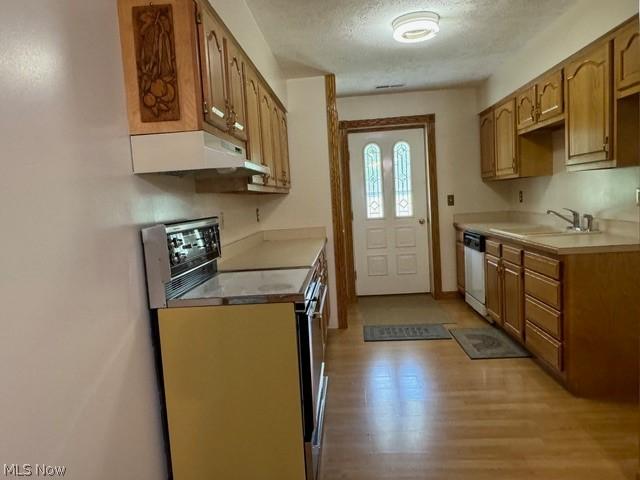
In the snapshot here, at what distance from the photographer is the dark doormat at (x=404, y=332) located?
3756 mm

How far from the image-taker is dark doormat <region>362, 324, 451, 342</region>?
3.76 m

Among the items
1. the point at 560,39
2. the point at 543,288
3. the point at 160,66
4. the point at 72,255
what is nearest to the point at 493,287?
the point at 543,288

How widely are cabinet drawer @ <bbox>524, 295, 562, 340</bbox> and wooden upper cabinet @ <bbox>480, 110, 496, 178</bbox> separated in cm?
185

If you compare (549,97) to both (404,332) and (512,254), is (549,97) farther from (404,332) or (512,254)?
(404,332)

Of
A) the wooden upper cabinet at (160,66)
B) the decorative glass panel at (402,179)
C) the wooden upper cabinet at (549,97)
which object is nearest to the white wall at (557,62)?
the wooden upper cabinet at (549,97)

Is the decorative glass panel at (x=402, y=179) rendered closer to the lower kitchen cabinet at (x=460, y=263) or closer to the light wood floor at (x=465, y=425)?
the lower kitchen cabinet at (x=460, y=263)

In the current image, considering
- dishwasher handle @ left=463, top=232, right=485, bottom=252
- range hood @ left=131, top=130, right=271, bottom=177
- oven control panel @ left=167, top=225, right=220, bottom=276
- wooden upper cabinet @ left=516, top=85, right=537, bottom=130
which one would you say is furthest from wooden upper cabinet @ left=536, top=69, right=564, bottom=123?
range hood @ left=131, top=130, right=271, bottom=177

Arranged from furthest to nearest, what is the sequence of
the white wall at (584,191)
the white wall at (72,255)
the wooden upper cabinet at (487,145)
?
the wooden upper cabinet at (487,145) < the white wall at (584,191) < the white wall at (72,255)

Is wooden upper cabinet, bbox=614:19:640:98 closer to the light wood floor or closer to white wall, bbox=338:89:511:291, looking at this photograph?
the light wood floor

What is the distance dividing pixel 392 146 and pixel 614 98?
2.91 metres

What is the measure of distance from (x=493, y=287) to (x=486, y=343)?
51 cm

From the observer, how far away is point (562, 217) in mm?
3385

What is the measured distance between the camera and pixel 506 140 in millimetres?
4062

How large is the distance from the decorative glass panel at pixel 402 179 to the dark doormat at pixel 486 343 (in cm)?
186
